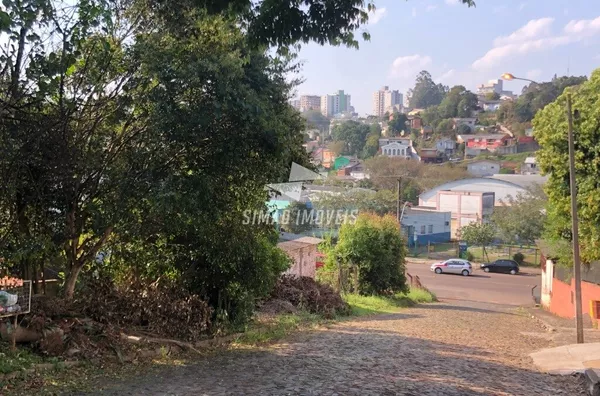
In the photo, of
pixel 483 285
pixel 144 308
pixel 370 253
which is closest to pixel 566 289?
pixel 370 253

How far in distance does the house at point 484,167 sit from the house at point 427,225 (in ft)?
65.4

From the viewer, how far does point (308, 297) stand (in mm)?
17266

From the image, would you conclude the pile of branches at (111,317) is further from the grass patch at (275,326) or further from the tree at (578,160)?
the tree at (578,160)

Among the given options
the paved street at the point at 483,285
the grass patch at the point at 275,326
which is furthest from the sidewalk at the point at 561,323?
the paved street at the point at 483,285

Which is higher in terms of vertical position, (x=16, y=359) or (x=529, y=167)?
(x=529, y=167)

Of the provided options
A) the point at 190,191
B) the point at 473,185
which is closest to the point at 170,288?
the point at 190,191

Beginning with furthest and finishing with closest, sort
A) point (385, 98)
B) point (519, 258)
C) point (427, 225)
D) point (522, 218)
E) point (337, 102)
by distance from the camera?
point (385, 98), point (337, 102), point (427, 225), point (519, 258), point (522, 218)

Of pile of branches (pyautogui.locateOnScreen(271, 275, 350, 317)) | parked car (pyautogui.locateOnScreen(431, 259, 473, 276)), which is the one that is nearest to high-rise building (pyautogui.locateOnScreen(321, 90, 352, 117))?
parked car (pyautogui.locateOnScreen(431, 259, 473, 276))

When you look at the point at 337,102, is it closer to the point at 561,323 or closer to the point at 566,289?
the point at 566,289

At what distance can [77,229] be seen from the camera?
30.0 ft

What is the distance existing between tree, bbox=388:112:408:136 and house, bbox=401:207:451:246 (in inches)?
1390

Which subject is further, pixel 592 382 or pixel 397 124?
pixel 397 124

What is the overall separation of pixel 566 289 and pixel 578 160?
8.34m

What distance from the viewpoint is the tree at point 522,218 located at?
167 feet
